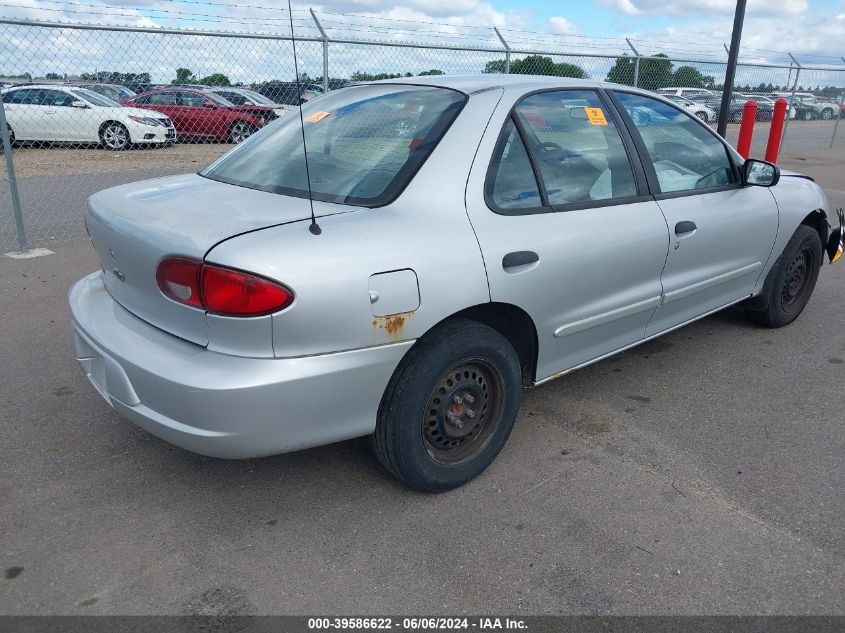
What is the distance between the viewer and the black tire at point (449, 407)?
257cm

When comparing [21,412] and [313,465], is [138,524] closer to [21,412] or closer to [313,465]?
[313,465]

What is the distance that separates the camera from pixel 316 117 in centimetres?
335

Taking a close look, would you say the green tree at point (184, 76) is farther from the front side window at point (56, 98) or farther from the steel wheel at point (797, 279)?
the steel wheel at point (797, 279)

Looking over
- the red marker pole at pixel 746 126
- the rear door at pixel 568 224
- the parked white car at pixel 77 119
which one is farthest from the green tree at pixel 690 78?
the rear door at pixel 568 224

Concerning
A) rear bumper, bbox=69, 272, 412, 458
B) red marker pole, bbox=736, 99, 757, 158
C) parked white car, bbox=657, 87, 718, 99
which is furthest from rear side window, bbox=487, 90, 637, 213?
parked white car, bbox=657, 87, 718, 99

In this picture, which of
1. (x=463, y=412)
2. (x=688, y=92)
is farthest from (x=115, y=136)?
(x=688, y=92)

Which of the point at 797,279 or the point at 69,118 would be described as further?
the point at 69,118

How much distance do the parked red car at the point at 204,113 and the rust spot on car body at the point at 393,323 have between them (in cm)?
1029

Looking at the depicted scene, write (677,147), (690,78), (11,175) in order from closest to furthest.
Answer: (677,147) → (11,175) → (690,78)

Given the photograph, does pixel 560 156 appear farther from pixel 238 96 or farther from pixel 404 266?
pixel 238 96

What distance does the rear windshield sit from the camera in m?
2.76

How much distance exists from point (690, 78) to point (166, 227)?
13475mm

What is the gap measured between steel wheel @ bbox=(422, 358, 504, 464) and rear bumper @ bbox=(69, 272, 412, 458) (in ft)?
1.01

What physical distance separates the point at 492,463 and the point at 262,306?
1381 mm
